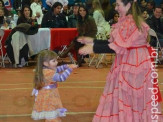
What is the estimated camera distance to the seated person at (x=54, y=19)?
10.9 m

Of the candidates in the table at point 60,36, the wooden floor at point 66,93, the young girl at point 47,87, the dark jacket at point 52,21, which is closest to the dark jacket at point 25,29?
the table at point 60,36

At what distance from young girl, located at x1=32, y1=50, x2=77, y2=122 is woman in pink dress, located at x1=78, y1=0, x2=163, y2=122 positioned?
0.65 m

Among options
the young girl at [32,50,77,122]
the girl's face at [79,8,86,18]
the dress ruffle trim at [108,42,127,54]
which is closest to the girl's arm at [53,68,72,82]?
the young girl at [32,50,77,122]

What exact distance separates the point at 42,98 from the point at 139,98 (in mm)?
1229

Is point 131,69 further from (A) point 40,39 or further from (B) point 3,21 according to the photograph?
(B) point 3,21

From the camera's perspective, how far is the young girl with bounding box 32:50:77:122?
4969 millimetres

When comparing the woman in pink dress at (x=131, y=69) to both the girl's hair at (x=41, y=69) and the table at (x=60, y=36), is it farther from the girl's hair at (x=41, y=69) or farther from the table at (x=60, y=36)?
the table at (x=60, y=36)

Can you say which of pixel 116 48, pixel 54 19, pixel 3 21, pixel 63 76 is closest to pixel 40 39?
pixel 54 19

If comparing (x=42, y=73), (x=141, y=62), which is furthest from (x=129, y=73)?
(x=42, y=73)

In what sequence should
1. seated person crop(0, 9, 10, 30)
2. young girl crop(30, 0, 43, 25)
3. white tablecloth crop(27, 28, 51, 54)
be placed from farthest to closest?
1. young girl crop(30, 0, 43, 25)
2. seated person crop(0, 9, 10, 30)
3. white tablecloth crop(27, 28, 51, 54)

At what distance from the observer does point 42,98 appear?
4996 millimetres

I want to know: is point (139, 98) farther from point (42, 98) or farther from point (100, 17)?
point (100, 17)

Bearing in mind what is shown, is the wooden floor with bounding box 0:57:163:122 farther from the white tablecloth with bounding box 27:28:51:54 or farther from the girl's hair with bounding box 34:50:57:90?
the girl's hair with bounding box 34:50:57:90

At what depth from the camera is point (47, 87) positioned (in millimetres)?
5016
